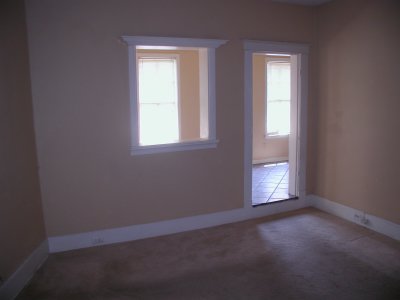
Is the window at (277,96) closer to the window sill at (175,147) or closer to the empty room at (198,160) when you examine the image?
the empty room at (198,160)

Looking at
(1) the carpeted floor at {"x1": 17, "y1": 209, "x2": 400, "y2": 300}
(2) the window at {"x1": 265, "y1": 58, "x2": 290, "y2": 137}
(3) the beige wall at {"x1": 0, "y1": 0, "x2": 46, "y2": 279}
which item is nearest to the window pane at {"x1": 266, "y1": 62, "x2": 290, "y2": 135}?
(2) the window at {"x1": 265, "y1": 58, "x2": 290, "y2": 137}

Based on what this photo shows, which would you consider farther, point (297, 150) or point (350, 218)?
point (297, 150)

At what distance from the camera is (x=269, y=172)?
21.5 feet

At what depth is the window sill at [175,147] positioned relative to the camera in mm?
3754

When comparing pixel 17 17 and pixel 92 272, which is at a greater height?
pixel 17 17

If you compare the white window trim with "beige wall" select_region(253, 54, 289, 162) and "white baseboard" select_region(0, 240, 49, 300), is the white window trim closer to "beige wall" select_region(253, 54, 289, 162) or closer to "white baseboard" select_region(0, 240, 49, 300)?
"white baseboard" select_region(0, 240, 49, 300)

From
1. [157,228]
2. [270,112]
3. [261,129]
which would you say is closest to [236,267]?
[157,228]

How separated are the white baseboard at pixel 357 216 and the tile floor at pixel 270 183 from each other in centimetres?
37

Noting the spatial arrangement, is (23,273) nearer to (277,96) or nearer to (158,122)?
(158,122)

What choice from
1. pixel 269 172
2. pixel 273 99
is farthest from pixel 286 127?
pixel 269 172

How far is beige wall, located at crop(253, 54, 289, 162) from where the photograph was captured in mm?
7219

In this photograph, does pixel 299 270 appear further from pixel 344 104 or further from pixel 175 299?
pixel 344 104

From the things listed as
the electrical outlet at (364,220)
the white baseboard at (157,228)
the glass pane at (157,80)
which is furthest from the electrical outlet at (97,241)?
the glass pane at (157,80)

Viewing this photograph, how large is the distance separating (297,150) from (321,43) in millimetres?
1445
